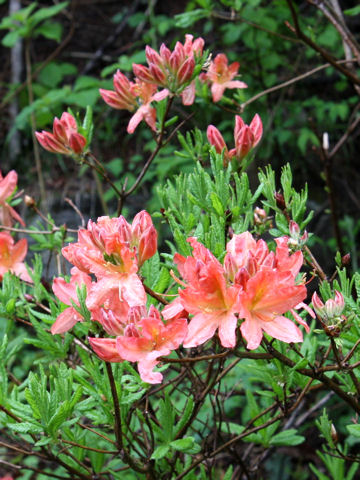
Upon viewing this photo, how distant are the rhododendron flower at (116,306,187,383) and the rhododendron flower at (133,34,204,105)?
0.68m

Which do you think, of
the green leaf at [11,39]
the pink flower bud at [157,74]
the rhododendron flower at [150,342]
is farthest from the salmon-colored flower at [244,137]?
the green leaf at [11,39]

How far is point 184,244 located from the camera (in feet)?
3.16

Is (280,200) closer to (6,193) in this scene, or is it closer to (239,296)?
(239,296)

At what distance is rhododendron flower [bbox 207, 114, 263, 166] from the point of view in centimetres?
118

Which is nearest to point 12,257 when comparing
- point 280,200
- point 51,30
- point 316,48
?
point 280,200

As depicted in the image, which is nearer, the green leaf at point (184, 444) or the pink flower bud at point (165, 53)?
the green leaf at point (184, 444)

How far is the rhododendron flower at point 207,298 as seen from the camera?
772mm

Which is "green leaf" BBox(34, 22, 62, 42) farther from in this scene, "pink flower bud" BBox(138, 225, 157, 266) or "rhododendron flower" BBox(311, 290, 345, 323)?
"rhododendron flower" BBox(311, 290, 345, 323)

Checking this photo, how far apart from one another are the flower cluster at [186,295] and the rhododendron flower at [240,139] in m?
0.38

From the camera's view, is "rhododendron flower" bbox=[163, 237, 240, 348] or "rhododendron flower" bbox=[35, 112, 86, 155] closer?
"rhododendron flower" bbox=[163, 237, 240, 348]

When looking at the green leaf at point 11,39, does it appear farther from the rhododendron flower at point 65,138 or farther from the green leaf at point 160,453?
the green leaf at point 160,453

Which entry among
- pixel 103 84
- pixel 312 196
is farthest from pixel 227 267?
pixel 312 196

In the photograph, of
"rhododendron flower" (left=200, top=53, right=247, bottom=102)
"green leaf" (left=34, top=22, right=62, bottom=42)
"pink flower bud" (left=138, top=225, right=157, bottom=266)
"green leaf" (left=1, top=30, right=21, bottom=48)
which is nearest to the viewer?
"pink flower bud" (left=138, top=225, right=157, bottom=266)

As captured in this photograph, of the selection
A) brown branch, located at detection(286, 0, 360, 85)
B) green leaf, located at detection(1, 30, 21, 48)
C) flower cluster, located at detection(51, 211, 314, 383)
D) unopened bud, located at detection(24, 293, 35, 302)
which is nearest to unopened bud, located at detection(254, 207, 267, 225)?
flower cluster, located at detection(51, 211, 314, 383)
